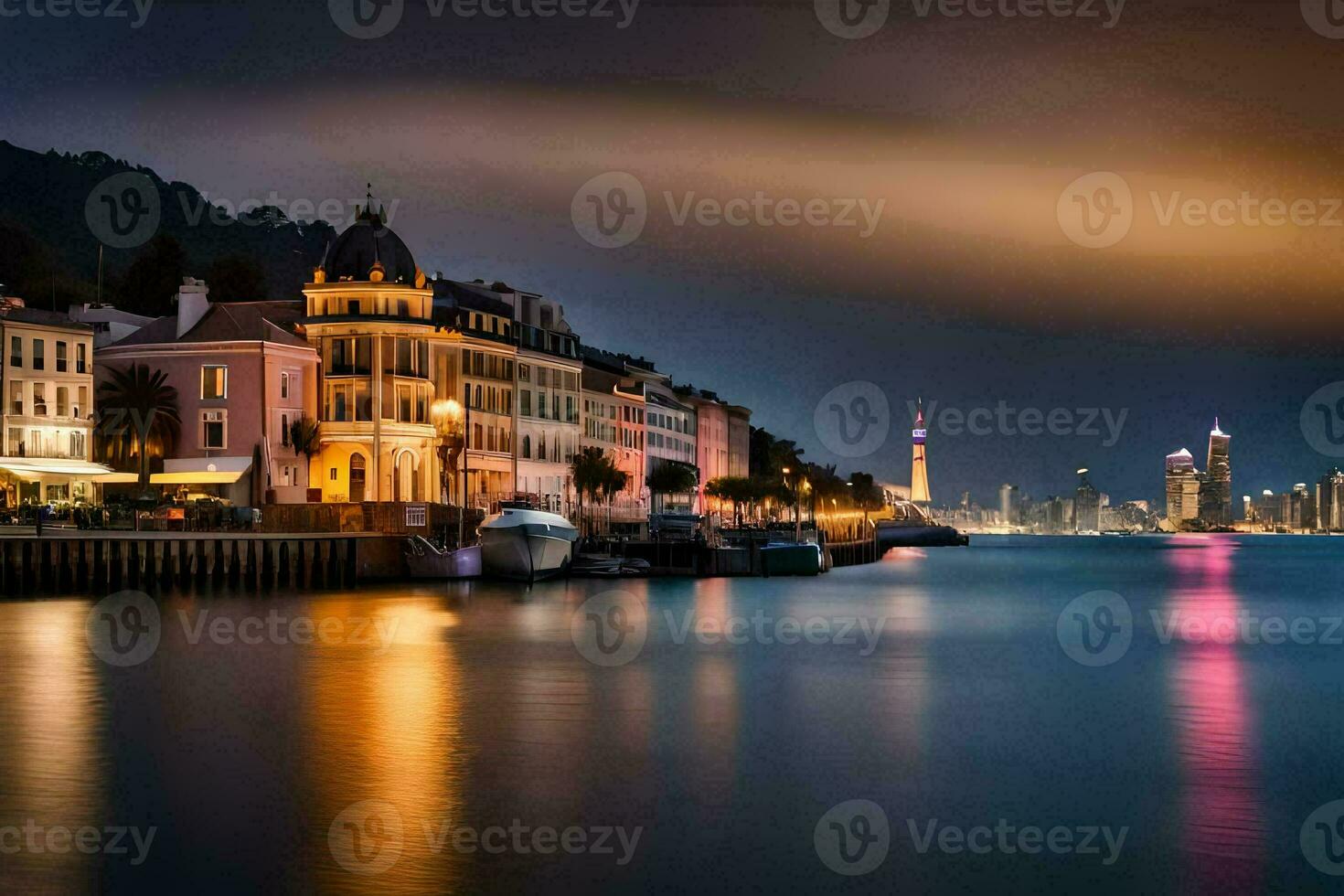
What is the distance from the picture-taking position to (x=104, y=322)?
94062 millimetres

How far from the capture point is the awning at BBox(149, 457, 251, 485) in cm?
8662

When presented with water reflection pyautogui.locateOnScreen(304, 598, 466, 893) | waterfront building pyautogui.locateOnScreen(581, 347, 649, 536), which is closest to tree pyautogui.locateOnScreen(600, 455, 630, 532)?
waterfront building pyautogui.locateOnScreen(581, 347, 649, 536)

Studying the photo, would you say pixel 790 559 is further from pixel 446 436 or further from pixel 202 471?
pixel 202 471

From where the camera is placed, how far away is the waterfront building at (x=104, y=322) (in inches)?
3671

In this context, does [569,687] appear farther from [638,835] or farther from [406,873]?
[406,873]

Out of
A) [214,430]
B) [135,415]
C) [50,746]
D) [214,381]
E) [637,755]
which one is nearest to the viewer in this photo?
[637,755]

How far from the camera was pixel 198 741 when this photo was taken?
32.8 meters

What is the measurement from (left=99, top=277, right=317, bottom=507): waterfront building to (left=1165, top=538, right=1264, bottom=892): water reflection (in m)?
50.4

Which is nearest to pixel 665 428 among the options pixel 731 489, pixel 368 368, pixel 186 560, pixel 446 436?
pixel 731 489

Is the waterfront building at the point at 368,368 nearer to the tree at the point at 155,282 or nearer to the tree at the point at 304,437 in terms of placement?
the tree at the point at 304,437

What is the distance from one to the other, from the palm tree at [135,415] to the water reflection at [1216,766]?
181 feet

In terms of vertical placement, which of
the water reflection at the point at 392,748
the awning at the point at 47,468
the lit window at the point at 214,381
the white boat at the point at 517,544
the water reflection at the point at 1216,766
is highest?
the lit window at the point at 214,381

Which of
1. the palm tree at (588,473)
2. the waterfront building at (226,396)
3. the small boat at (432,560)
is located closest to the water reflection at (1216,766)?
the small boat at (432,560)

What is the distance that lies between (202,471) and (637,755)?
200ft
